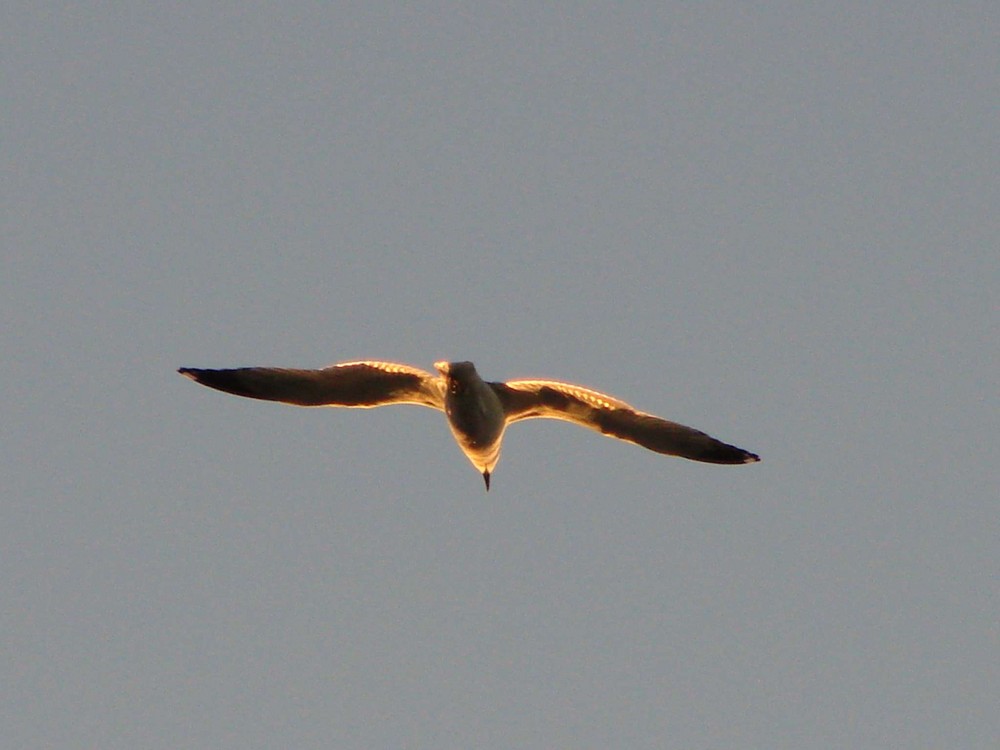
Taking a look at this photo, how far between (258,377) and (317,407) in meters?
0.84

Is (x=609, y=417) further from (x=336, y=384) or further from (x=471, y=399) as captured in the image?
(x=336, y=384)

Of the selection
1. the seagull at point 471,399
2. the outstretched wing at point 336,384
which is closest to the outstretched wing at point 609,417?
the seagull at point 471,399

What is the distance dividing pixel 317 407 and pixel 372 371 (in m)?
0.75

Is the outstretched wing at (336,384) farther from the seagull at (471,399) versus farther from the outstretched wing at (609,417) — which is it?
the outstretched wing at (609,417)

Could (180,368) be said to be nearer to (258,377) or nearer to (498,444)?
(258,377)

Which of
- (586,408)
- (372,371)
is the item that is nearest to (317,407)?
(372,371)

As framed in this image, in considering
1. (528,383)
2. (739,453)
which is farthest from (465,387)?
(739,453)

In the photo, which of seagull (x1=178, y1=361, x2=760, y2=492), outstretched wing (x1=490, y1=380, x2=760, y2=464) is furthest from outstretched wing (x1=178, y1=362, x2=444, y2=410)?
outstretched wing (x1=490, y1=380, x2=760, y2=464)

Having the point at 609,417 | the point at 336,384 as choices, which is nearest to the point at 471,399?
the point at 336,384

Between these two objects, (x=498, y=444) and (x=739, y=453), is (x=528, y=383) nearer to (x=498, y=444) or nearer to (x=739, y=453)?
(x=498, y=444)

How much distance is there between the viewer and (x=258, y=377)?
17.1 m

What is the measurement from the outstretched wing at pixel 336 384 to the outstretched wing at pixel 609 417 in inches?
35.7

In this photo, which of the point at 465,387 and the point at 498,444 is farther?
the point at 498,444

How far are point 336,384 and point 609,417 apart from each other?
3.14 metres
